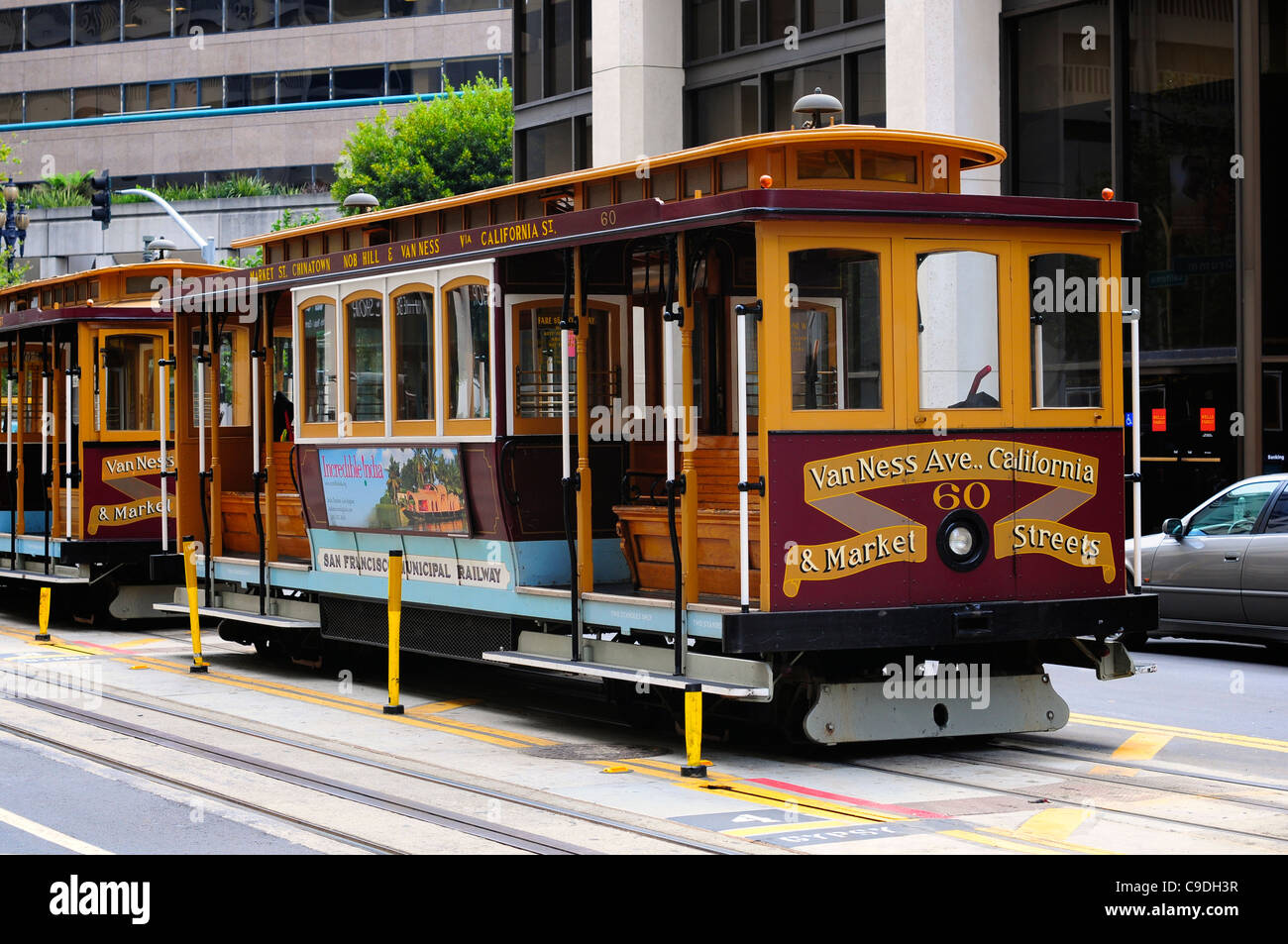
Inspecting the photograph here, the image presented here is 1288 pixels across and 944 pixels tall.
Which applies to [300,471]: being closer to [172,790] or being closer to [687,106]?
[172,790]

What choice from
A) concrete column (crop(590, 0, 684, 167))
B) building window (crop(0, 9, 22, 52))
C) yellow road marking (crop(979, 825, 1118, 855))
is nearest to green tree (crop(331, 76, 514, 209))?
concrete column (crop(590, 0, 684, 167))

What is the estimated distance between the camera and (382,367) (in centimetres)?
1288

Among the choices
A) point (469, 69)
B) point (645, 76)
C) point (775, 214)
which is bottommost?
point (775, 214)

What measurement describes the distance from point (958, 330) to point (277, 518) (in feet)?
23.2

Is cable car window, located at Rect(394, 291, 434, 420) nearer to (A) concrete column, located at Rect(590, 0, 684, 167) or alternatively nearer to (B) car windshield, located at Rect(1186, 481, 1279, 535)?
(B) car windshield, located at Rect(1186, 481, 1279, 535)

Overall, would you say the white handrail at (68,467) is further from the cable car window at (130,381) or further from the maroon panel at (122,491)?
the cable car window at (130,381)

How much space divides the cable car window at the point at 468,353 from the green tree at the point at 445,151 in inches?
1456

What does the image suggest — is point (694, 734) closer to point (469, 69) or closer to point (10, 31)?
point (469, 69)

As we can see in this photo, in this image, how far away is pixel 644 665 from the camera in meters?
10.4

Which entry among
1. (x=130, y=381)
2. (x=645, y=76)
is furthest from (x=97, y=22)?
(x=130, y=381)

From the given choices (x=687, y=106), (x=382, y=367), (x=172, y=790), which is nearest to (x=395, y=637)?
(x=382, y=367)

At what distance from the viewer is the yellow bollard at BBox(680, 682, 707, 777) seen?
939 centimetres

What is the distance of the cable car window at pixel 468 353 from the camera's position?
38.4ft

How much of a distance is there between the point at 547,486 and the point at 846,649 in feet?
9.01
